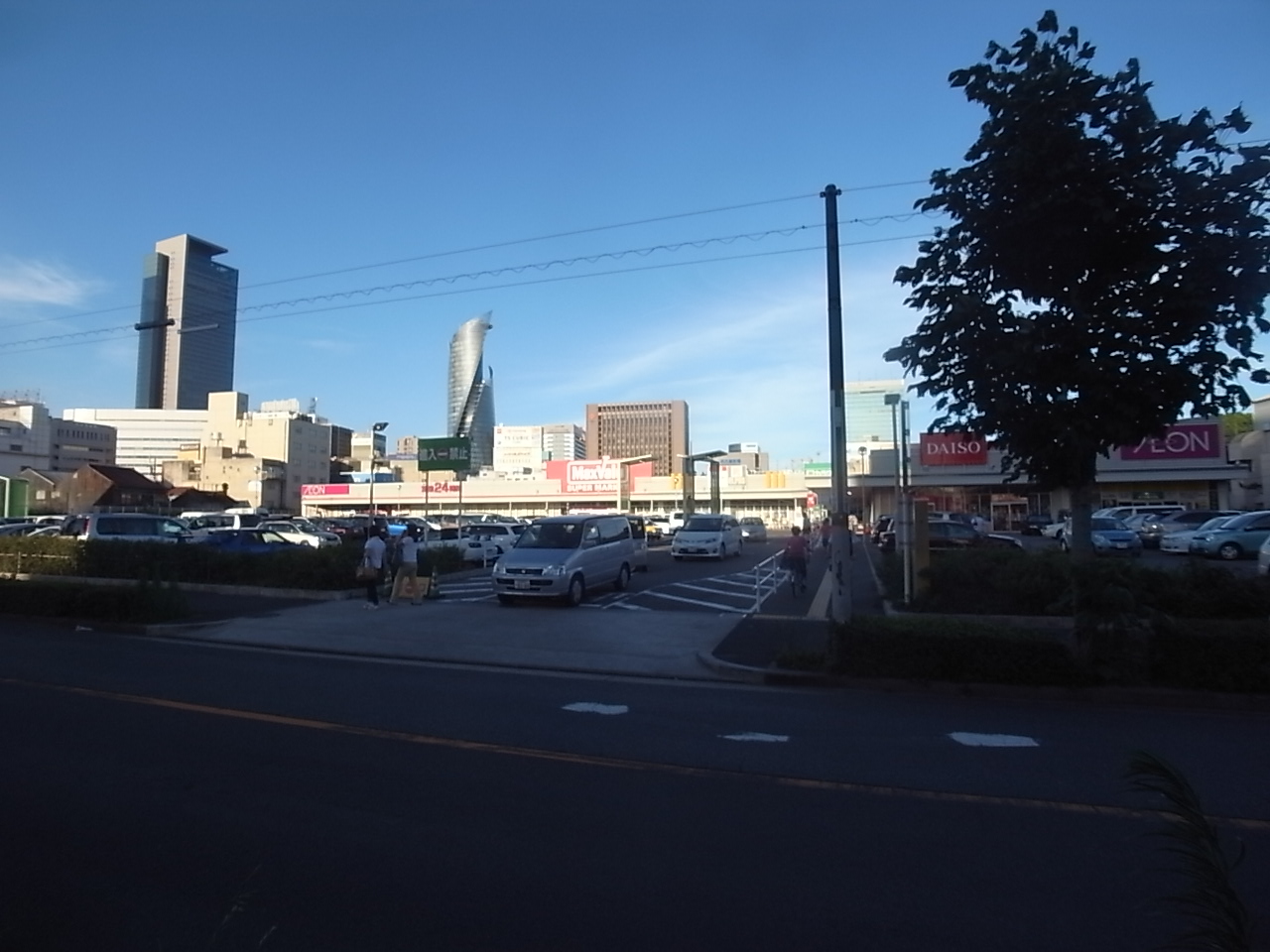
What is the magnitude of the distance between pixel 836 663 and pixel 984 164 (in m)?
7.57

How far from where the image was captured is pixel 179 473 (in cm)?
9988

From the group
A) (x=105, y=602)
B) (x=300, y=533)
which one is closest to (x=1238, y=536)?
(x=105, y=602)

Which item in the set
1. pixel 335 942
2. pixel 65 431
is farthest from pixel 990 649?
pixel 65 431

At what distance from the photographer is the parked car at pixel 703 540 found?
3503cm

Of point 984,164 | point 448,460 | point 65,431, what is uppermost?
point 65,431

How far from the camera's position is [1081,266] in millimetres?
13336

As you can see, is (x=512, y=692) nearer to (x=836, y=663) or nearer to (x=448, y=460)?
(x=836, y=663)

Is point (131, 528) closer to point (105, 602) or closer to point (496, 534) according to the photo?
point (105, 602)

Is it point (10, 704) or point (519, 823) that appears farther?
point (10, 704)

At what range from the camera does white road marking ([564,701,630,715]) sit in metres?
9.33

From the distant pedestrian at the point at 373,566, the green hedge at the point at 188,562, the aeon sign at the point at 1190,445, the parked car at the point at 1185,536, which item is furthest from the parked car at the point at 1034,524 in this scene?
the distant pedestrian at the point at 373,566

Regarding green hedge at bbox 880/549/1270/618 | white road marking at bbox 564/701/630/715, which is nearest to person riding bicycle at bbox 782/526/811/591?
green hedge at bbox 880/549/1270/618

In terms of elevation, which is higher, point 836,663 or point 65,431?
point 65,431

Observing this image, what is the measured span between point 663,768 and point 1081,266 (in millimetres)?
10426
